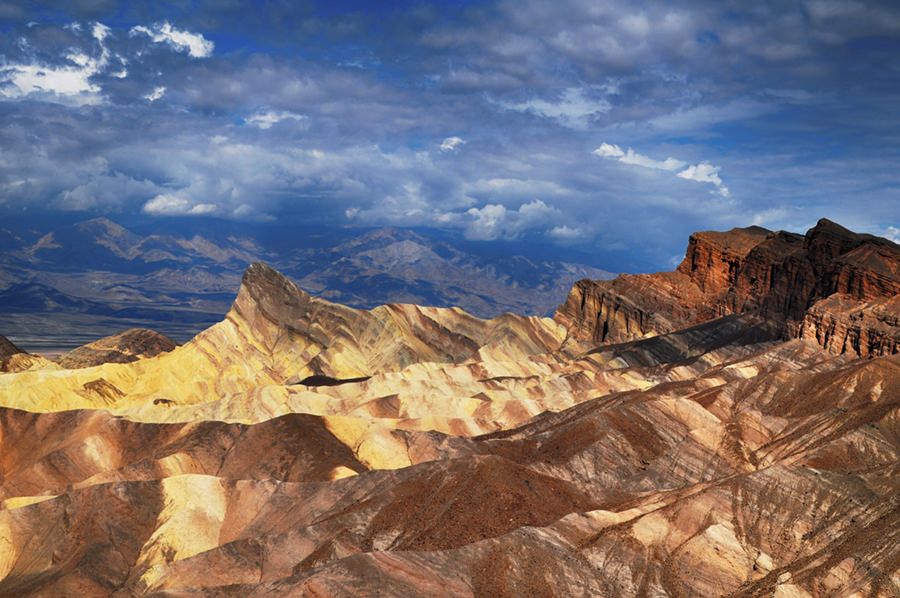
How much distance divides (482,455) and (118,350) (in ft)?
425

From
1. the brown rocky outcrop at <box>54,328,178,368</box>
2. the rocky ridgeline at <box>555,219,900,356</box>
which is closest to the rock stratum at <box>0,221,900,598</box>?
the rocky ridgeline at <box>555,219,900,356</box>

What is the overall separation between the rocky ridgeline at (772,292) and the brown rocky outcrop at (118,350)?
297ft

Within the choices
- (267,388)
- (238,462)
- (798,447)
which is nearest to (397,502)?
(238,462)

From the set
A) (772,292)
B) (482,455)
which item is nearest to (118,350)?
(482,455)

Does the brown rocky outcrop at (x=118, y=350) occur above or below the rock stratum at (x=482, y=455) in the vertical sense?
below

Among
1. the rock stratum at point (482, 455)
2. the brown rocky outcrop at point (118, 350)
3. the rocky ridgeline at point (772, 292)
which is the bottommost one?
the brown rocky outcrop at point (118, 350)

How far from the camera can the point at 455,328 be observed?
155375 mm

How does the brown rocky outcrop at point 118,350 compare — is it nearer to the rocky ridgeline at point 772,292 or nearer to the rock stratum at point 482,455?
the rock stratum at point 482,455

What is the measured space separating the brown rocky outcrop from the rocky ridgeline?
90404 mm

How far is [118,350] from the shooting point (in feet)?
546

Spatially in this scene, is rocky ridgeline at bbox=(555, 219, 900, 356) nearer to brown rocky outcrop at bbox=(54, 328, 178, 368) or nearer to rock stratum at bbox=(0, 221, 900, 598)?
rock stratum at bbox=(0, 221, 900, 598)

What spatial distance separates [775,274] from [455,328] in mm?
60327

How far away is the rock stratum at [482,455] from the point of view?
46625 mm

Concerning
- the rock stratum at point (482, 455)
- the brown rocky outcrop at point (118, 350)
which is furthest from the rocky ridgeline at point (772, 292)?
the brown rocky outcrop at point (118, 350)
